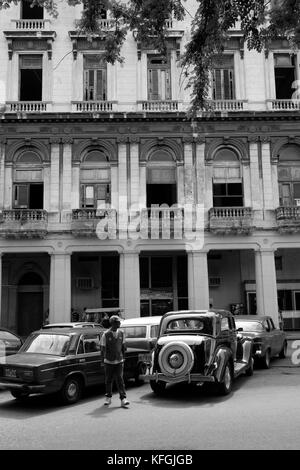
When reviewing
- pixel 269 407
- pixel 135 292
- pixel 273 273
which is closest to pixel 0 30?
pixel 135 292

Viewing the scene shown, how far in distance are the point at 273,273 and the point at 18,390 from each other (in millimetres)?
17475

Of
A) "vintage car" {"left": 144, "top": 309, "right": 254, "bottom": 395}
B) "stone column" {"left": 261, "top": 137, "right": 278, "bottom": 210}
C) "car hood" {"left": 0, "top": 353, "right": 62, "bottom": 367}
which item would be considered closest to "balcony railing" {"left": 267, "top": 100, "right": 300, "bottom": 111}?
"stone column" {"left": 261, "top": 137, "right": 278, "bottom": 210}

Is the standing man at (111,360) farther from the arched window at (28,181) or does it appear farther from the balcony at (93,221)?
the arched window at (28,181)

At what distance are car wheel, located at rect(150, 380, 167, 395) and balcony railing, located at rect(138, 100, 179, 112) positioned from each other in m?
17.6

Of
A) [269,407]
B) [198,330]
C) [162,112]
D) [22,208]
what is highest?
[162,112]

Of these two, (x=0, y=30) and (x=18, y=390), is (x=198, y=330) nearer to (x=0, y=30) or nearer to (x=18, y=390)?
(x=18, y=390)

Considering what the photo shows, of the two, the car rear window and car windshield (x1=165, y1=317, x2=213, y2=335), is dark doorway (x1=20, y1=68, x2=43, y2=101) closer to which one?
the car rear window

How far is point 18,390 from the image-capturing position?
1034 cm

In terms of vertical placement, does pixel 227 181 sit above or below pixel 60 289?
above

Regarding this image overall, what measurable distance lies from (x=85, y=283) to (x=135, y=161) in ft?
24.4

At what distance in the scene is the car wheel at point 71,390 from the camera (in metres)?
10.6

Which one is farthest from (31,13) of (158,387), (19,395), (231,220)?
(158,387)

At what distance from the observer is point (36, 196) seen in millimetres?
25812

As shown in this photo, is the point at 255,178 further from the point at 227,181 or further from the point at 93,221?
the point at 93,221
